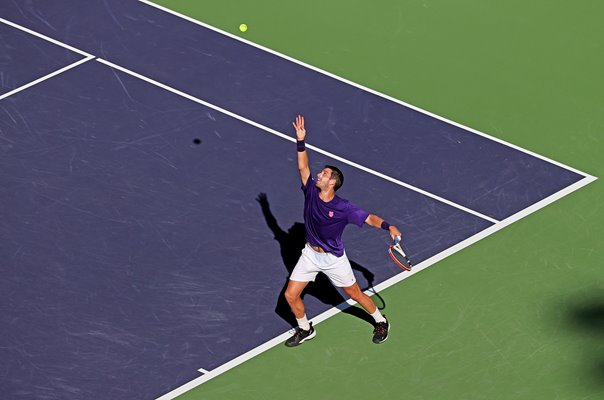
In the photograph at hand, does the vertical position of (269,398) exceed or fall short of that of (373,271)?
it falls short

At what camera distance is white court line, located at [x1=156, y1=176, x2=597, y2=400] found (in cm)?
2097

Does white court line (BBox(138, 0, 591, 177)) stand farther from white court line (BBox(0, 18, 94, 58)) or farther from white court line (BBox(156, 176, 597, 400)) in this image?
white court line (BBox(0, 18, 94, 58))

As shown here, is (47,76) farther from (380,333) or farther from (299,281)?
(380,333)

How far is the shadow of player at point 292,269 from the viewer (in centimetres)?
2200

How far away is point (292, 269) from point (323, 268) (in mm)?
1957

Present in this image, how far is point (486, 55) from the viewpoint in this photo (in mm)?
26766

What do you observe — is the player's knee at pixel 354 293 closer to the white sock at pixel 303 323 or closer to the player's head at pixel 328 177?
the white sock at pixel 303 323

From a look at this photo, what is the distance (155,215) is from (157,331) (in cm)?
248

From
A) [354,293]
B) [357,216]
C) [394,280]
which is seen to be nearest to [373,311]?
[354,293]

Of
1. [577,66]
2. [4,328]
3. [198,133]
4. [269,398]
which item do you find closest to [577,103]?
[577,66]

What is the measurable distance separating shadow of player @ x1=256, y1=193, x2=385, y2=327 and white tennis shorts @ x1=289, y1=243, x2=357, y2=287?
45.5 inches

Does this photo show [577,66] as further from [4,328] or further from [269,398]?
[4,328]

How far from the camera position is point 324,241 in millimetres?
20516

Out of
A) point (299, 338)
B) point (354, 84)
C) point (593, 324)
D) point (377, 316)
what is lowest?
point (593, 324)
